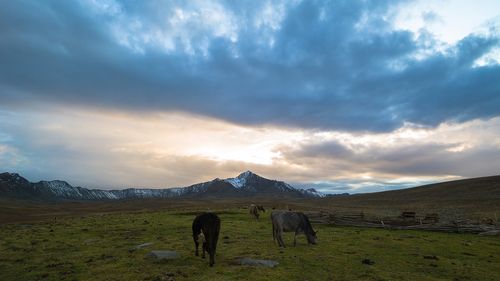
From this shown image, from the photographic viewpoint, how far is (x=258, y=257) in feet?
56.1

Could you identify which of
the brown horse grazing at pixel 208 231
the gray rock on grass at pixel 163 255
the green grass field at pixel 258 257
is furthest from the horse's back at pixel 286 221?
the gray rock on grass at pixel 163 255

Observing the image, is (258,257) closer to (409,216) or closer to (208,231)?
(208,231)

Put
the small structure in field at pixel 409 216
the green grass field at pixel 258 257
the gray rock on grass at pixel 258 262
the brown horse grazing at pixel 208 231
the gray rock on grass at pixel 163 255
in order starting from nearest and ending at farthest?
the green grass field at pixel 258 257 < the gray rock on grass at pixel 258 262 < the brown horse grazing at pixel 208 231 < the gray rock on grass at pixel 163 255 < the small structure in field at pixel 409 216

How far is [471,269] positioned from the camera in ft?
54.4

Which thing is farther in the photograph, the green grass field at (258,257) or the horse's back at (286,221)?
the horse's back at (286,221)

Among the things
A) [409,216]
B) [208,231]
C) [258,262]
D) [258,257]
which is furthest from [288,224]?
[409,216]

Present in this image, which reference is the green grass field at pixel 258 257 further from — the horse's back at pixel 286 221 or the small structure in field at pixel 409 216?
the small structure in field at pixel 409 216

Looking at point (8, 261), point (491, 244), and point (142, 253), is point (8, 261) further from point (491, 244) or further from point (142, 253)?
point (491, 244)

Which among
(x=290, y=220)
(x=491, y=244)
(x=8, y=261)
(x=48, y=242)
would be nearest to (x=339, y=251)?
(x=290, y=220)

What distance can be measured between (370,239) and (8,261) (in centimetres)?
2343

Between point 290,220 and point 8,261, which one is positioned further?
point 290,220

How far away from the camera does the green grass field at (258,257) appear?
1429 cm

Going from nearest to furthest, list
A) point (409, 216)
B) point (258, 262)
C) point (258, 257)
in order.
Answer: point (258, 262) → point (258, 257) → point (409, 216)

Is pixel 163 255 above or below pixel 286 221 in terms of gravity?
below
